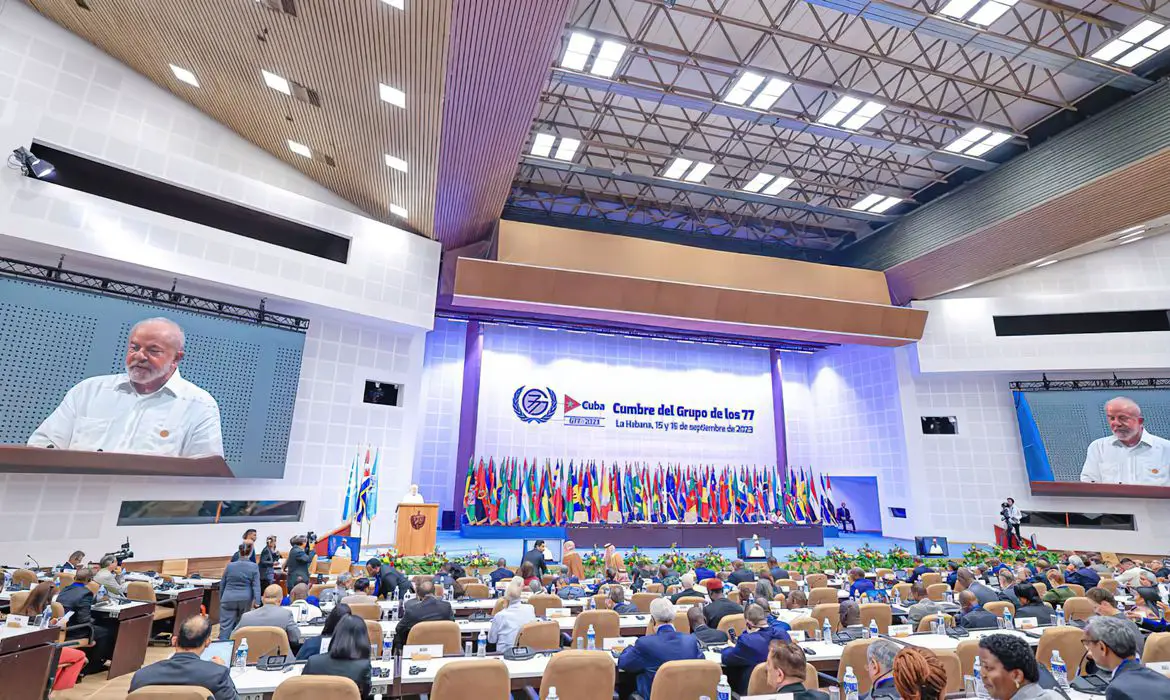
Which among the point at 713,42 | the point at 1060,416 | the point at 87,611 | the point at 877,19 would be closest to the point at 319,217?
the point at 87,611

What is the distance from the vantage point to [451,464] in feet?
52.3

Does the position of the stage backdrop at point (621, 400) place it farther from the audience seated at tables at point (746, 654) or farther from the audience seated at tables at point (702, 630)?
the audience seated at tables at point (746, 654)

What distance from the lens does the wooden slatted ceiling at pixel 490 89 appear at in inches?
252

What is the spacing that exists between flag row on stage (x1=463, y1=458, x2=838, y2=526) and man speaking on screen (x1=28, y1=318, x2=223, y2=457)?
287 inches

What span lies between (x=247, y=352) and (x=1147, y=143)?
1683 cm

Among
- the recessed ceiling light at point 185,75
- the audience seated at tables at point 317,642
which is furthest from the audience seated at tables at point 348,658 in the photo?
the recessed ceiling light at point 185,75

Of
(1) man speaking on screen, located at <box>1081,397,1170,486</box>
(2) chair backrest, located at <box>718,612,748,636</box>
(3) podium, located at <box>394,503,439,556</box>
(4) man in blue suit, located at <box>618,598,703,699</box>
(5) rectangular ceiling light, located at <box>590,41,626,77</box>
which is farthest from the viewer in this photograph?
(1) man speaking on screen, located at <box>1081,397,1170,486</box>

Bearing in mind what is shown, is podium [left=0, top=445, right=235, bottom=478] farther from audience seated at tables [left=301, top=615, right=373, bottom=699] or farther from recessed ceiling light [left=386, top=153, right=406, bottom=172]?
audience seated at tables [left=301, top=615, right=373, bottom=699]

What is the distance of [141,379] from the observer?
8.86 m

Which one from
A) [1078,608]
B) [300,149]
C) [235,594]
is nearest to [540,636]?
[235,594]

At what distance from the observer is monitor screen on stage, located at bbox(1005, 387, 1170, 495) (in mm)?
13070

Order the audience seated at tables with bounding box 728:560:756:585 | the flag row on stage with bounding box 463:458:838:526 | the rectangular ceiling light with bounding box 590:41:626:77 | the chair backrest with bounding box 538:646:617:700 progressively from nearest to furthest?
the chair backrest with bounding box 538:646:617:700
the audience seated at tables with bounding box 728:560:756:585
the rectangular ceiling light with bounding box 590:41:626:77
the flag row on stage with bounding box 463:458:838:526

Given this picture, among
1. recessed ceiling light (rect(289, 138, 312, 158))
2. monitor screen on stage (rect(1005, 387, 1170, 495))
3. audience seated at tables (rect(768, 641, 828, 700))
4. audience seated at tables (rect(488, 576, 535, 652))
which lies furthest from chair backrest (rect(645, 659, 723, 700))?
monitor screen on stage (rect(1005, 387, 1170, 495))

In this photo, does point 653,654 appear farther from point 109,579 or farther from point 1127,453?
point 1127,453
